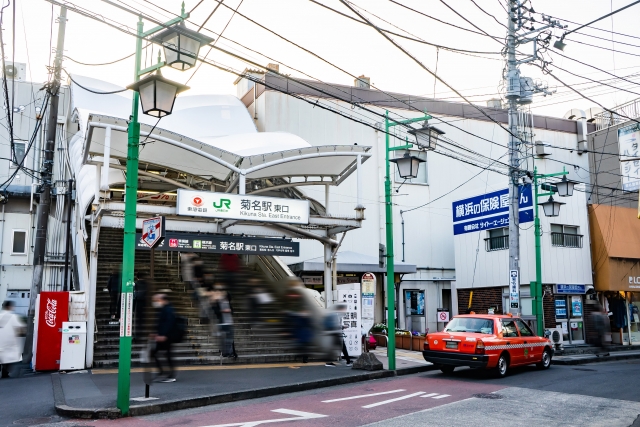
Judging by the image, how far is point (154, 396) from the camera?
34.8 feet

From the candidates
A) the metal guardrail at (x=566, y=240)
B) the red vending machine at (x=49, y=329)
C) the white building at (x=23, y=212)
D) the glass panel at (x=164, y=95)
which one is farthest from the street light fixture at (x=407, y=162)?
the white building at (x=23, y=212)

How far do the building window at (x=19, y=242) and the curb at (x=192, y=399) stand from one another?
15.3 m

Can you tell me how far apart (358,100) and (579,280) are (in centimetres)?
1281

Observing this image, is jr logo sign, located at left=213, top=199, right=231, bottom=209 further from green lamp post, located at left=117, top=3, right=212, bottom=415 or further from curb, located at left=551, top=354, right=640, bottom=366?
curb, located at left=551, top=354, right=640, bottom=366

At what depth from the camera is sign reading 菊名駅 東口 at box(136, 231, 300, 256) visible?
586 inches

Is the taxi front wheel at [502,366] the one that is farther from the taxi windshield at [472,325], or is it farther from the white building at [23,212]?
the white building at [23,212]

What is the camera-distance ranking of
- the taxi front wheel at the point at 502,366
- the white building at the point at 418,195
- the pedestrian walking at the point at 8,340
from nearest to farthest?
the pedestrian walking at the point at 8,340 < the taxi front wheel at the point at 502,366 < the white building at the point at 418,195

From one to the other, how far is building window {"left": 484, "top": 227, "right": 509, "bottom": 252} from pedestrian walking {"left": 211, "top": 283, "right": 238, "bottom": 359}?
13.9 meters

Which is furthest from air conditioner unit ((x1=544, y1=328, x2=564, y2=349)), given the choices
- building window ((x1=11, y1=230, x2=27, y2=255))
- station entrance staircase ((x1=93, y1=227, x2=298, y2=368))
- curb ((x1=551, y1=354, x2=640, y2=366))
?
building window ((x1=11, y1=230, x2=27, y2=255))

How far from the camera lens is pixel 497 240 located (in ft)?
84.1

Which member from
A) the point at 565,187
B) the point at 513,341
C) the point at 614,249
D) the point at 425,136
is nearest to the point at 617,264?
the point at 614,249

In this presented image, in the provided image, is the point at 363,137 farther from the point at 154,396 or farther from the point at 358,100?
the point at 154,396

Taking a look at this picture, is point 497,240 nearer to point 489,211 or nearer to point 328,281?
point 489,211

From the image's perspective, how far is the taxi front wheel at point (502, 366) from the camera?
561 inches
